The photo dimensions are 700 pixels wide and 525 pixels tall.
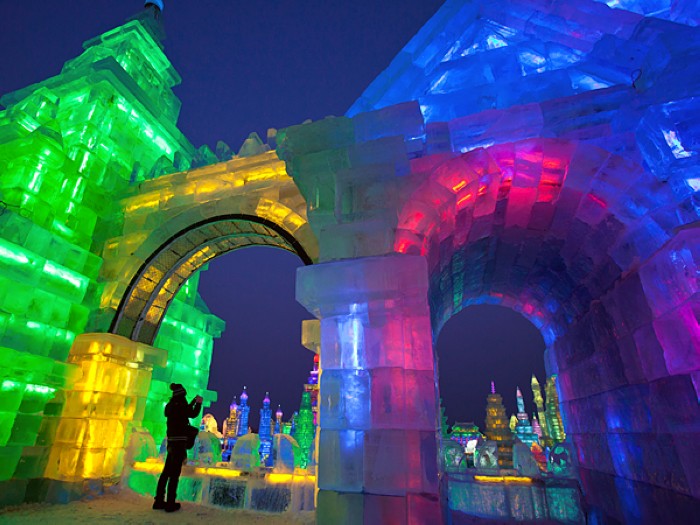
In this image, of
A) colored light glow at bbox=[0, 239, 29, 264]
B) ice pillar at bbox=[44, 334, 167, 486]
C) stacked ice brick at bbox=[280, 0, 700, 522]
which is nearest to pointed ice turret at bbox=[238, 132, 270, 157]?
stacked ice brick at bbox=[280, 0, 700, 522]

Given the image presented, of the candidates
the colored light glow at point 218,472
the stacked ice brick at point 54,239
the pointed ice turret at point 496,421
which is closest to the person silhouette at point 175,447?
the colored light glow at point 218,472

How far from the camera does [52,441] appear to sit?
5.15 m

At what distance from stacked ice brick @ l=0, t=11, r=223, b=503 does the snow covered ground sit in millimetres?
502

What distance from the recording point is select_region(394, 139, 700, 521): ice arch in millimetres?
2836

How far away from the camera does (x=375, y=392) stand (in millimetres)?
2668

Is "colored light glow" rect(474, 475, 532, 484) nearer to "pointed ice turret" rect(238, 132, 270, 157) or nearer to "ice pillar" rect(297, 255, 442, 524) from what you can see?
"ice pillar" rect(297, 255, 442, 524)

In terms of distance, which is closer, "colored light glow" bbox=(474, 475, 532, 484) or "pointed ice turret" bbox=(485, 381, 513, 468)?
Answer: "colored light glow" bbox=(474, 475, 532, 484)

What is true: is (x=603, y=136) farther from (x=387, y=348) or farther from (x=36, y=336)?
(x=36, y=336)

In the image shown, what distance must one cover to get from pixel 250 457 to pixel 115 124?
6.58 metres

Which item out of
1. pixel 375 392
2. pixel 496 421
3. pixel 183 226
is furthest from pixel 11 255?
pixel 496 421

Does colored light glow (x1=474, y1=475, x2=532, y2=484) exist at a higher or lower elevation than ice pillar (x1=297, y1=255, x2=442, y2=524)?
lower

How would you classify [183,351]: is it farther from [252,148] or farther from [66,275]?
[252,148]

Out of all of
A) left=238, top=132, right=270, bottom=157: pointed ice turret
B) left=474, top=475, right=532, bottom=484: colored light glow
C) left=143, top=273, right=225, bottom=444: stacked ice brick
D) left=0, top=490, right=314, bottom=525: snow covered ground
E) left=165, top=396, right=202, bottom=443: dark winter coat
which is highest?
left=238, top=132, right=270, bottom=157: pointed ice turret

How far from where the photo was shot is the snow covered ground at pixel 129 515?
3.96m
